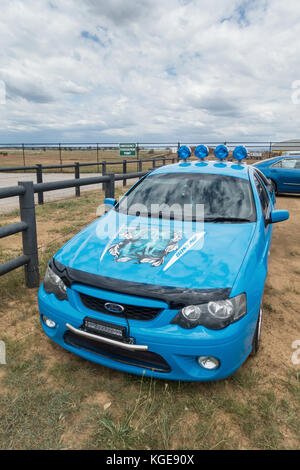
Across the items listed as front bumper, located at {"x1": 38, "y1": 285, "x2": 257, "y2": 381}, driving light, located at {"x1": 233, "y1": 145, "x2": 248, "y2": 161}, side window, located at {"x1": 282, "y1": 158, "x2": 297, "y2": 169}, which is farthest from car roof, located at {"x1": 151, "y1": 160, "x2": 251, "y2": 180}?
side window, located at {"x1": 282, "y1": 158, "x2": 297, "y2": 169}

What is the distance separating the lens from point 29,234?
332cm

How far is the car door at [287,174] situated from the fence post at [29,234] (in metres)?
8.74

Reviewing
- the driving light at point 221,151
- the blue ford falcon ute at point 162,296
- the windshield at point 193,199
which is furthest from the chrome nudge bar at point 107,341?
the driving light at point 221,151

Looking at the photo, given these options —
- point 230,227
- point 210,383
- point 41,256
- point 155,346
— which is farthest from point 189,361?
point 41,256

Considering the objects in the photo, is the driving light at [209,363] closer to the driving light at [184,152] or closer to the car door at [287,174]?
the driving light at [184,152]

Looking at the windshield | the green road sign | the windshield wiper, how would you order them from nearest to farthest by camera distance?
Result: the windshield wiper < the windshield < the green road sign

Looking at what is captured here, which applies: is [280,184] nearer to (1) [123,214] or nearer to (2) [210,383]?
(1) [123,214]

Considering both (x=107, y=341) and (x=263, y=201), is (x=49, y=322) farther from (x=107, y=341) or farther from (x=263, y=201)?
(x=263, y=201)

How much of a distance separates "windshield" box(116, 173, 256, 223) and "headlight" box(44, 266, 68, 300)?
44.8 inches

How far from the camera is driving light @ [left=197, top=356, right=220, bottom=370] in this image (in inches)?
77.1

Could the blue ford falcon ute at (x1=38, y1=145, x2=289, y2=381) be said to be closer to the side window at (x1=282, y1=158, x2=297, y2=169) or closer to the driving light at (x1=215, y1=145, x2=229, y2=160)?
the driving light at (x1=215, y1=145, x2=229, y2=160)

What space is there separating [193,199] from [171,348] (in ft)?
5.62

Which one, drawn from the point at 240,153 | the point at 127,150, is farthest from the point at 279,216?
the point at 127,150

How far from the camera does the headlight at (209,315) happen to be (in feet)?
6.29
